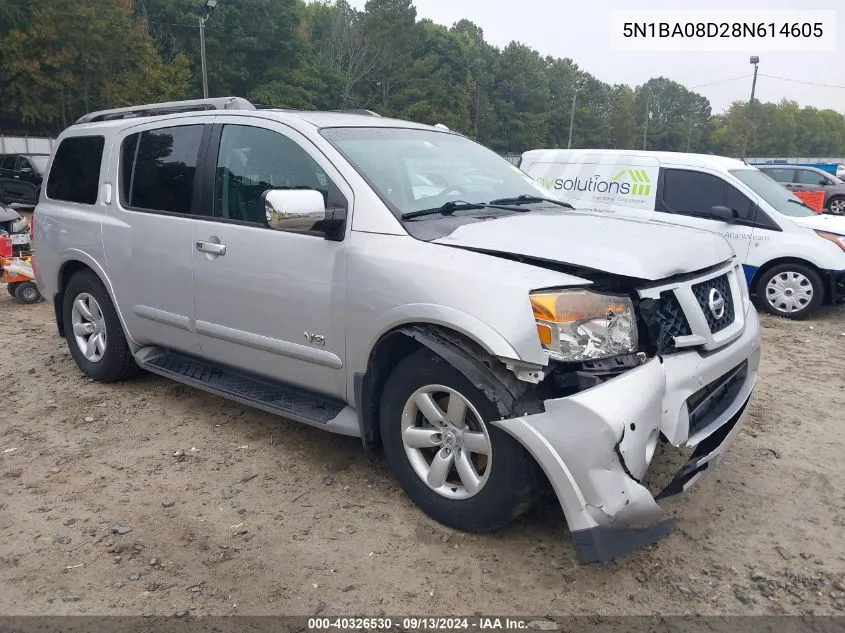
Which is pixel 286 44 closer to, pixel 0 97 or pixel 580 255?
pixel 0 97

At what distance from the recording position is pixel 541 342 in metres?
2.64

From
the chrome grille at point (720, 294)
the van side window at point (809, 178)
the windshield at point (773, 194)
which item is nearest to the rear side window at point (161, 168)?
the chrome grille at point (720, 294)

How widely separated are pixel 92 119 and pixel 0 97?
30613 millimetres

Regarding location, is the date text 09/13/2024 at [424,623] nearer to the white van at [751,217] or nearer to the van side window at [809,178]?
the white van at [751,217]

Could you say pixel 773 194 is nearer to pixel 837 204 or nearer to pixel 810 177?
pixel 837 204

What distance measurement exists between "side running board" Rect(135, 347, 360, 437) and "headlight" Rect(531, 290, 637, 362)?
118 centimetres

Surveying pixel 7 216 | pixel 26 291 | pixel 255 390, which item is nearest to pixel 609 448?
pixel 255 390

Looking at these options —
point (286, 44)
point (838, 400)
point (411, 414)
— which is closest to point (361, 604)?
point (411, 414)

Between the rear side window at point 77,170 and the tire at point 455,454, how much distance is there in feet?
9.99

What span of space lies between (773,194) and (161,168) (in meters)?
6.74

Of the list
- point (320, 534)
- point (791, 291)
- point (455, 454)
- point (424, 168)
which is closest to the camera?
point (455, 454)

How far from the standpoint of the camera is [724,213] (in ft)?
24.7

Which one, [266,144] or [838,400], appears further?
[838,400]

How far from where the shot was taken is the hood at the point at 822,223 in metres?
7.53
